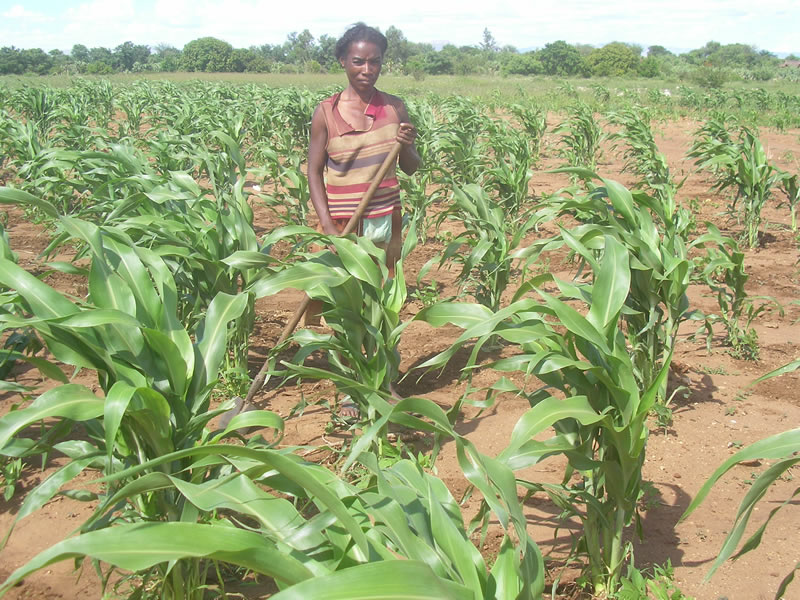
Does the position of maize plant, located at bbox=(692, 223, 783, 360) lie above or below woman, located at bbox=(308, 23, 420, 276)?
below

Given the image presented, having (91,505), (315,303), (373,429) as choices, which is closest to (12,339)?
(91,505)

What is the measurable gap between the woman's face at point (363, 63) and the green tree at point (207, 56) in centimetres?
6267

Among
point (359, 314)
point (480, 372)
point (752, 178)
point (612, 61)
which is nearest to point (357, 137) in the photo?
point (359, 314)

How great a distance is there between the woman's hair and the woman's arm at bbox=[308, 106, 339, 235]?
0.34m

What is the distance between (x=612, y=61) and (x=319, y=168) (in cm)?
6200

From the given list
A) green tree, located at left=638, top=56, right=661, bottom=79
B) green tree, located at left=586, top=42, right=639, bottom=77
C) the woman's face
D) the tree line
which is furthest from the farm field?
green tree, located at left=586, top=42, right=639, bottom=77

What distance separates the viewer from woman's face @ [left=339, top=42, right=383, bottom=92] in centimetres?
346

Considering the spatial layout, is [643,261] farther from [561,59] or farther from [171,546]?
[561,59]

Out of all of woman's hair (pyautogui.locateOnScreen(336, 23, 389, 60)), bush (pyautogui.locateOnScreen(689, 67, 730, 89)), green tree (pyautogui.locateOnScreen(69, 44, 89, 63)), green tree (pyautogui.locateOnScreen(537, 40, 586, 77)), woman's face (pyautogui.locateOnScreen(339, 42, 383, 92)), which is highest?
green tree (pyautogui.locateOnScreen(69, 44, 89, 63))

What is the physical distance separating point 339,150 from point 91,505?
198 centimetres

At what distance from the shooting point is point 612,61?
2351 inches

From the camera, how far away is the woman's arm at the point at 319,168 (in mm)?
3585

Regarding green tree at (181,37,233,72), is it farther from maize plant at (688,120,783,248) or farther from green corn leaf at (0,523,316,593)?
green corn leaf at (0,523,316,593)

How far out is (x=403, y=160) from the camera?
12.2 feet
